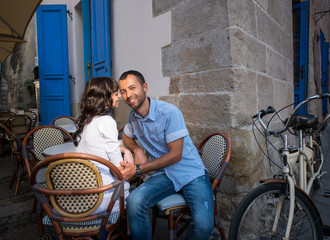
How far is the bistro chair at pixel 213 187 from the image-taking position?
1.47m

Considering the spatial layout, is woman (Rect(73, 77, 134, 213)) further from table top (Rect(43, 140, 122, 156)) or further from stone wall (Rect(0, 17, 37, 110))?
stone wall (Rect(0, 17, 37, 110))

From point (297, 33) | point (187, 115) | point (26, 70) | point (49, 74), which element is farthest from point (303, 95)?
point (26, 70)

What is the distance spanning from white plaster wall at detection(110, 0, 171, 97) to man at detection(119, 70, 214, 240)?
3.08 ft

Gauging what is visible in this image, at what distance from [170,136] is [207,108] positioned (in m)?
0.72

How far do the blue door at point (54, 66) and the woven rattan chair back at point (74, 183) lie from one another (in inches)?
174

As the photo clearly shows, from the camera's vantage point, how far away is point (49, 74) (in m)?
5.30

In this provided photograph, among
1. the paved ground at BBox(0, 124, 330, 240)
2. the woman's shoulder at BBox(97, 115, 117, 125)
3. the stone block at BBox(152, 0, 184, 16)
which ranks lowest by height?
the paved ground at BBox(0, 124, 330, 240)

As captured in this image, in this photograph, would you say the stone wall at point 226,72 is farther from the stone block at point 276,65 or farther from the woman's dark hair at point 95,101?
the woman's dark hair at point 95,101

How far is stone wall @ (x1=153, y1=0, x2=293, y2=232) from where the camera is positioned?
1963mm

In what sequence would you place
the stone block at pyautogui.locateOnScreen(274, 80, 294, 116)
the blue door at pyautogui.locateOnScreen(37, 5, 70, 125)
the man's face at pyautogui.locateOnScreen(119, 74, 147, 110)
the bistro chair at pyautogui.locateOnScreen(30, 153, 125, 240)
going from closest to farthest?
the bistro chair at pyautogui.locateOnScreen(30, 153, 125, 240)
the man's face at pyautogui.locateOnScreen(119, 74, 147, 110)
the stone block at pyautogui.locateOnScreen(274, 80, 294, 116)
the blue door at pyautogui.locateOnScreen(37, 5, 70, 125)

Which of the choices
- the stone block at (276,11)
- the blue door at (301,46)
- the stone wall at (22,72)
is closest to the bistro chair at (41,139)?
the stone block at (276,11)

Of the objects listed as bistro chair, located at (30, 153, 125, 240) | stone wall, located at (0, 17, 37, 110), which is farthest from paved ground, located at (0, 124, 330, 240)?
stone wall, located at (0, 17, 37, 110)

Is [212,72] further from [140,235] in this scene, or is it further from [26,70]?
[26,70]

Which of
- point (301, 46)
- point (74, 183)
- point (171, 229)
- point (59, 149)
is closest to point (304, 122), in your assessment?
point (171, 229)
